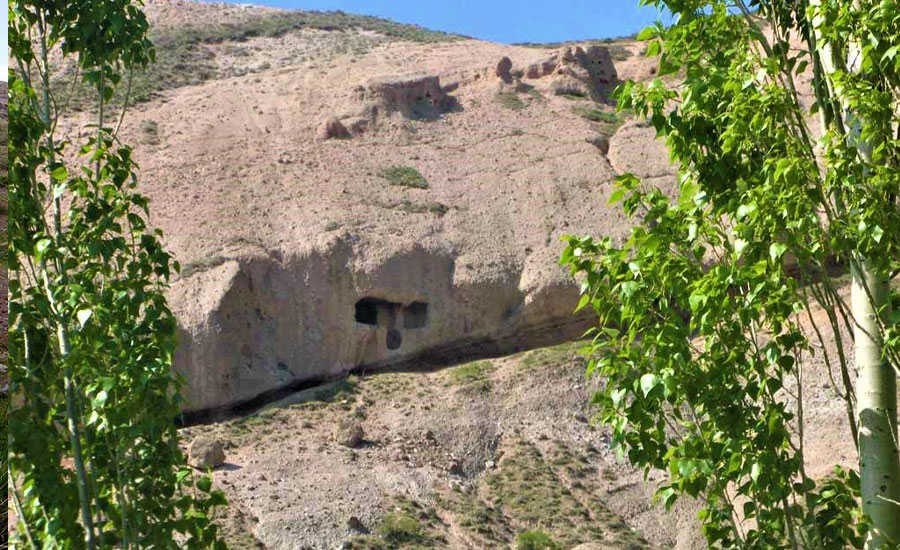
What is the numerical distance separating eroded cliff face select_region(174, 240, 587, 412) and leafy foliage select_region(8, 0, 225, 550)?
762 inches

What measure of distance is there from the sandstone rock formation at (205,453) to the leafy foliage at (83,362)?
53.8ft

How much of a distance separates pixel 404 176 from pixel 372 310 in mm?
4609

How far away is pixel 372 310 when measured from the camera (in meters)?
28.2

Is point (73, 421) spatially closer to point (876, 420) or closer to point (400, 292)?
point (876, 420)

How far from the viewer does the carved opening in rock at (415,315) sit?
27891 millimetres

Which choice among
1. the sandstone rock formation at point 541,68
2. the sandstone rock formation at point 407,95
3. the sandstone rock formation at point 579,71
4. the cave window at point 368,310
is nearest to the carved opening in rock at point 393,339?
the cave window at point 368,310

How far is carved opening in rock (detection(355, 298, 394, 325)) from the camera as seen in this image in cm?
2798

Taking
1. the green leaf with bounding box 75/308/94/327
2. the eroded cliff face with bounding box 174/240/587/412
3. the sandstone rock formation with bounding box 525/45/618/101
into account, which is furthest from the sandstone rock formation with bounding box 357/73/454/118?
the green leaf with bounding box 75/308/94/327

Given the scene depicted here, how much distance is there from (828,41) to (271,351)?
21312 mm

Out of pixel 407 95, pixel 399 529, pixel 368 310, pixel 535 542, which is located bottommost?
pixel 535 542

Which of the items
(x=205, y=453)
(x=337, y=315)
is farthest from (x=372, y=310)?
(x=205, y=453)

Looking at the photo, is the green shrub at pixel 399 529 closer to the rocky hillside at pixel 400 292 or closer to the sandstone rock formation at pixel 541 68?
the rocky hillside at pixel 400 292

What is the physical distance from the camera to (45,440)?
5.02m

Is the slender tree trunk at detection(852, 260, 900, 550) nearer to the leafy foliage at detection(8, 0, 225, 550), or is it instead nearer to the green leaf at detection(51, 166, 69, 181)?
the leafy foliage at detection(8, 0, 225, 550)
